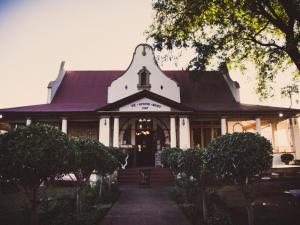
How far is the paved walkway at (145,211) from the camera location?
8.21m

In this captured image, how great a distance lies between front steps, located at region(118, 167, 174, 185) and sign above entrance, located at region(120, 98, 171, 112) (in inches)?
154

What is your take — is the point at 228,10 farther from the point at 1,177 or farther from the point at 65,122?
the point at 65,122

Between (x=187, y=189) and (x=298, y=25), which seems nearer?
(x=298, y=25)

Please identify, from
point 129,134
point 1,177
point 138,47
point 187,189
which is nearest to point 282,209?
point 187,189

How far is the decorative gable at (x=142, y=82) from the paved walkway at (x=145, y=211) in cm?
847

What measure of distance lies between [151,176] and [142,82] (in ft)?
22.9

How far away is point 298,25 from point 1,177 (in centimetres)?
1211

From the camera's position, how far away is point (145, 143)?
20875mm

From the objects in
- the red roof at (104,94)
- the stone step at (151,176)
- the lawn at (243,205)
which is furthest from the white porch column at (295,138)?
the stone step at (151,176)

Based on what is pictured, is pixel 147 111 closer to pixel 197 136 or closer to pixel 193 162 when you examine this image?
pixel 197 136

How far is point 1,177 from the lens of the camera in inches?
219

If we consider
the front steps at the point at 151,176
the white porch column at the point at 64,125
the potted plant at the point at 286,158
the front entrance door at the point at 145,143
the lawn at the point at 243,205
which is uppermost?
the white porch column at the point at 64,125

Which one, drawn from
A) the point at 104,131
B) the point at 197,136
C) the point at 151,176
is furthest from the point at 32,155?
the point at 197,136

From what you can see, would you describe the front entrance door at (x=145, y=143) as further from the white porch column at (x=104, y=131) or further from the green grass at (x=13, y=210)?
the green grass at (x=13, y=210)
